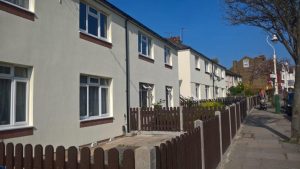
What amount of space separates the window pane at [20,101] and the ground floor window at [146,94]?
884 cm

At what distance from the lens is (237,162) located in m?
7.76

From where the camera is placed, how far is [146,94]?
17406 millimetres


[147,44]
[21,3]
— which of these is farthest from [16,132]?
[147,44]

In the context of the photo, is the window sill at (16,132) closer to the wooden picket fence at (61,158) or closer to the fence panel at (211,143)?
the wooden picket fence at (61,158)

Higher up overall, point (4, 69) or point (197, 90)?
point (197, 90)

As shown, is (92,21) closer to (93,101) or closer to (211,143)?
(93,101)

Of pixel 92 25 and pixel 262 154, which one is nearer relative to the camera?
pixel 262 154

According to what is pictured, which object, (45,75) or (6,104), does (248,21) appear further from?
(6,104)

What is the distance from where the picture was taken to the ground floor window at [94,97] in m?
10.9

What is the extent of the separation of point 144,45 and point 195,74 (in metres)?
12.1

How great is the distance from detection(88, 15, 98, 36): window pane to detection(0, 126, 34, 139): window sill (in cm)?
505

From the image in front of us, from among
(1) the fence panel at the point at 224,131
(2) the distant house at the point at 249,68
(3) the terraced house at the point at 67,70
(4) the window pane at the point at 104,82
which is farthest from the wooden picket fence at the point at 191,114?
(2) the distant house at the point at 249,68

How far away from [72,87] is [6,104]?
2711 millimetres

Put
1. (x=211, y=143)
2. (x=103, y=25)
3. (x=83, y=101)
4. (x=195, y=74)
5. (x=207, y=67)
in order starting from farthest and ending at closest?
1. (x=207, y=67)
2. (x=195, y=74)
3. (x=103, y=25)
4. (x=83, y=101)
5. (x=211, y=143)
